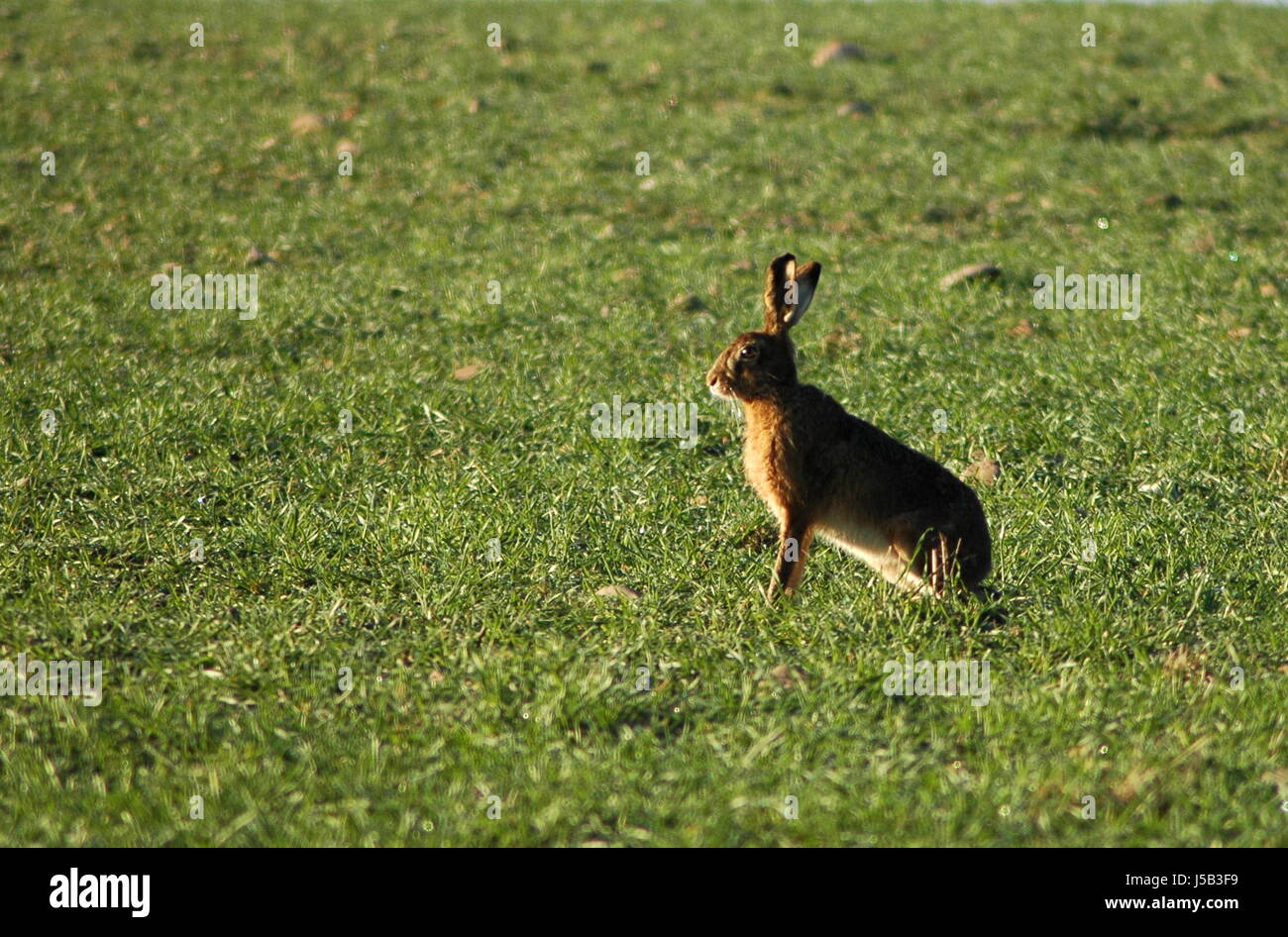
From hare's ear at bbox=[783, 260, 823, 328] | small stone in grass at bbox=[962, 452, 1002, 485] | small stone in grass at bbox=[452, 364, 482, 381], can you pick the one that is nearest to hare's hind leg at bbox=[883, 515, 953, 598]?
hare's ear at bbox=[783, 260, 823, 328]

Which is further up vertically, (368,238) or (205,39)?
(205,39)

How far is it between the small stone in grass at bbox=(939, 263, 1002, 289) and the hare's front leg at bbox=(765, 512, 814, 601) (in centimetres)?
554

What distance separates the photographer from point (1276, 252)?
1074 centimetres

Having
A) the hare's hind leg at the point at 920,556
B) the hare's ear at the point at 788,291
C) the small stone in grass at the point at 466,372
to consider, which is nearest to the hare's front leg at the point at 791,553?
the hare's hind leg at the point at 920,556

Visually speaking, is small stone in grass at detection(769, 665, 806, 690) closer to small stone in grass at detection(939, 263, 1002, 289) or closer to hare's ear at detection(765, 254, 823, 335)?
hare's ear at detection(765, 254, 823, 335)

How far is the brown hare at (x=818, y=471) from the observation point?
16.6ft

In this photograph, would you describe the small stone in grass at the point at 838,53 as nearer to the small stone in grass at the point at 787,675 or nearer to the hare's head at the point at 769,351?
the hare's head at the point at 769,351

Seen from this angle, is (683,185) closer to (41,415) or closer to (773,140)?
(773,140)

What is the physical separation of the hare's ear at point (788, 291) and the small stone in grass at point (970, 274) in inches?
208

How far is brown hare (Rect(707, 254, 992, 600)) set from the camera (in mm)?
5074

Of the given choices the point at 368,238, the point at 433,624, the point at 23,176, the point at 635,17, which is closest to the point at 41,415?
the point at 433,624

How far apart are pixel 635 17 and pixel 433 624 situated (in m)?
14.7
